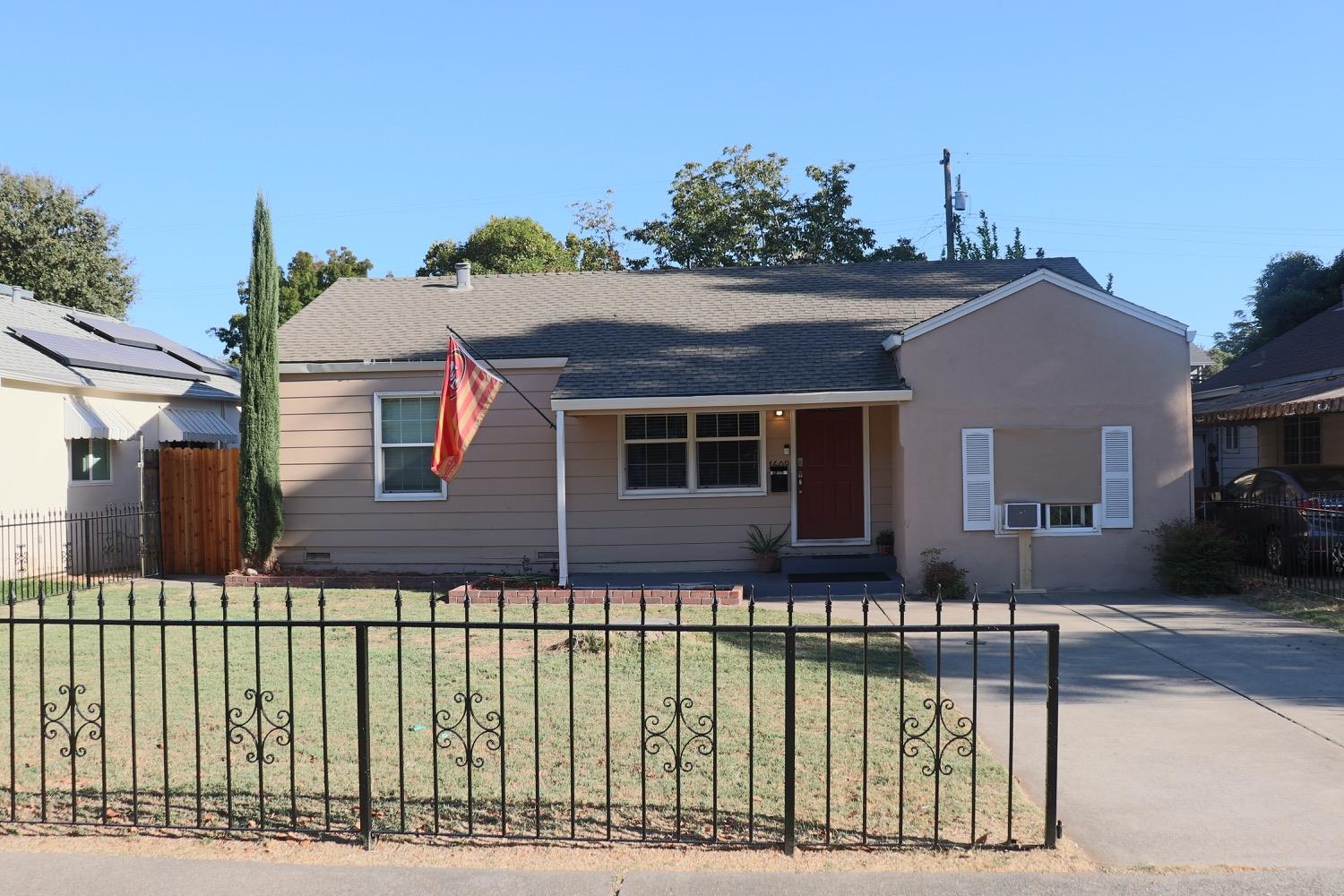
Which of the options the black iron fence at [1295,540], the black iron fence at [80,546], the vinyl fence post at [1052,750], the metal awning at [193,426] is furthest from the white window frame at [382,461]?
the vinyl fence post at [1052,750]

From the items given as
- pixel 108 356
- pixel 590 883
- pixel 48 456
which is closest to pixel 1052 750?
pixel 590 883

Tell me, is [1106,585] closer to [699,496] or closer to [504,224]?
[699,496]

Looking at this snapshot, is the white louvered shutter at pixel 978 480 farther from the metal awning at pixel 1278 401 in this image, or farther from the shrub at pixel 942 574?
the metal awning at pixel 1278 401

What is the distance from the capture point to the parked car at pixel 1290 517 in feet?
41.7

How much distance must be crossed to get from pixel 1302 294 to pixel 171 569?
101ft

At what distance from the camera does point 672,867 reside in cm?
464

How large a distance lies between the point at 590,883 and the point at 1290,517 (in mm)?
11993

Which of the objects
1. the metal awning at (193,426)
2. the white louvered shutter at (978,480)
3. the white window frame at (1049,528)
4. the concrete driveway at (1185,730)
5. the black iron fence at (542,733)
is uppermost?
the metal awning at (193,426)

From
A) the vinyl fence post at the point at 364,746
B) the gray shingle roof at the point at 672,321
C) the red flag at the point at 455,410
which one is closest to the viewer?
the vinyl fence post at the point at 364,746

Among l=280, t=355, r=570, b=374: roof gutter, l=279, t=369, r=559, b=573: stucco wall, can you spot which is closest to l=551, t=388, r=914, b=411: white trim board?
l=280, t=355, r=570, b=374: roof gutter

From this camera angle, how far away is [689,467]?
1484cm

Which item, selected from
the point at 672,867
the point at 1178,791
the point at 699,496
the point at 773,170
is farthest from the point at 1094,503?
the point at 773,170

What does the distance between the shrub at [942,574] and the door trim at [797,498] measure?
177 centimetres

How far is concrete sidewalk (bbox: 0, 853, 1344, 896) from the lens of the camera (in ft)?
14.4
